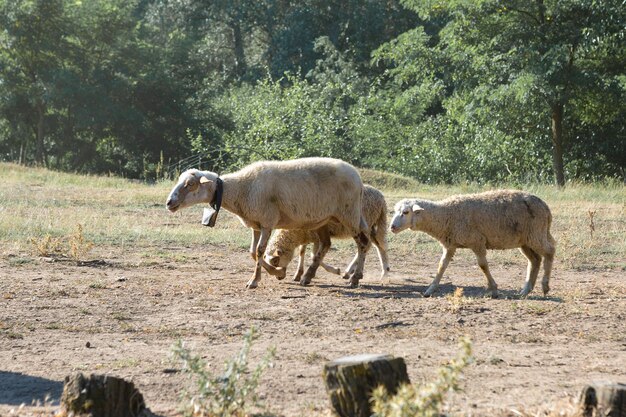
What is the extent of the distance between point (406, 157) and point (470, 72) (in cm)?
633

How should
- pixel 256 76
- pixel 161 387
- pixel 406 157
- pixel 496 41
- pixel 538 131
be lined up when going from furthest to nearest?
pixel 256 76, pixel 406 157, pixel 538 131, pixel 496 41, pixel 161 387

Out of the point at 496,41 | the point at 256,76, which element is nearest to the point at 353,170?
the point at 496,41

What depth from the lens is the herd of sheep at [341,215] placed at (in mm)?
12266

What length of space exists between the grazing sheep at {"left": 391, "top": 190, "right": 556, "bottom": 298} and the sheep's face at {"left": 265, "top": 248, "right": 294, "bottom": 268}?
2.04m

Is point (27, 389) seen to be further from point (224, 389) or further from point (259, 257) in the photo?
point (259, 257)

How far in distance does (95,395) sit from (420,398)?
6.95ft

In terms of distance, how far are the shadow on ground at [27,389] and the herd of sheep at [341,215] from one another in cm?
481

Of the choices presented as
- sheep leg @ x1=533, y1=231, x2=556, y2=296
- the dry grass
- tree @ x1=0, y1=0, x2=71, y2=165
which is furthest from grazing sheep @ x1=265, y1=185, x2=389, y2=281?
tree @ x1=0, y1=0, x2=71, y2=165

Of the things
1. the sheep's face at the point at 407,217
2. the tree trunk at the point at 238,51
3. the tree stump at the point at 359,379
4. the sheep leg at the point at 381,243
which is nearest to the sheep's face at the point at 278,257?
the sheep leg at the point at 381,243

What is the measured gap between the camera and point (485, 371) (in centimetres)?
829

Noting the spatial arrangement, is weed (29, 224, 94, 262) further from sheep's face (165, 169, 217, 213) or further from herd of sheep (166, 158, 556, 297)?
herd of sheep (166, 158, 556, 297)

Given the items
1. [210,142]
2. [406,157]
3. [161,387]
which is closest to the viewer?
[161,387]

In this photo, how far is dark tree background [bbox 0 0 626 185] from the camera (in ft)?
90.6

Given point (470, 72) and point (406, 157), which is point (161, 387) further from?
point (406, 157)
